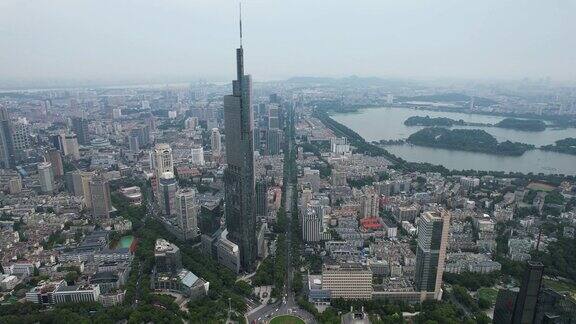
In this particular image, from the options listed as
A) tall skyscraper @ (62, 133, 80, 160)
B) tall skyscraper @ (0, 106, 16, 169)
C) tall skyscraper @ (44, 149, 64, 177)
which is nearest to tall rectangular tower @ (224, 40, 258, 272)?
tall skyscraper @ (44, 149, 64, 177)

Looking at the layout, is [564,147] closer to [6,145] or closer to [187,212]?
[187,212]

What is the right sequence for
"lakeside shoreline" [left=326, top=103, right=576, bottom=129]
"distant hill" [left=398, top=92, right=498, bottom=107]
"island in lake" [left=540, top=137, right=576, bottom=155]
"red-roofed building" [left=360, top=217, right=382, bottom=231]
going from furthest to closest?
"distant hill" [left=398, top=92, right=498, bottom=107], "lakeside shoreline" [left=326, top=103, right=576, bottom=129], "island in lake" [left=540, top=137, right=576, bottom=155], "red-roofed building" [left=360, top=217, right=382, bottom=231]

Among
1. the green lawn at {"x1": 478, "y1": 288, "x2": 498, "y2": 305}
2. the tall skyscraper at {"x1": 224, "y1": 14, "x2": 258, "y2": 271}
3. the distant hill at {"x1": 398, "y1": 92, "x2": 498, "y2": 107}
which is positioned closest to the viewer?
the green lawn at {"x1": 478, "y1": 288, "x2": 498, "y2": 305}

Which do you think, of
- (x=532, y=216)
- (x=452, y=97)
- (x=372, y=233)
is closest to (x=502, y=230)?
(x=532, y=216)

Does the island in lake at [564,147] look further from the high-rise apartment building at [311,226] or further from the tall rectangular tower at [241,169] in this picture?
the tall rectangular tower at [241,169]

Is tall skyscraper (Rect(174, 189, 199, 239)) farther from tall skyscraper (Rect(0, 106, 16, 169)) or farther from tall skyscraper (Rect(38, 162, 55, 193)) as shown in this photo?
tall skyscraper (Rect(0, 106, 16, 169))

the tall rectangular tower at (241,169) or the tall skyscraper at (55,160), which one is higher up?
the tall rectangular tower at (241,169)

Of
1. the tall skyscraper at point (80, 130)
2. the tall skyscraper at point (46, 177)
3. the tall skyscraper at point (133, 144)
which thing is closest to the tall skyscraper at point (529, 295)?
the tall skyscraper at point (46, 177)
